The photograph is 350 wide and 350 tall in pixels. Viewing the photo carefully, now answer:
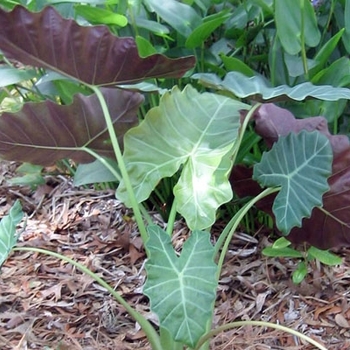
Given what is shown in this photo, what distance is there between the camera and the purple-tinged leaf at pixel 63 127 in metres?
1.27

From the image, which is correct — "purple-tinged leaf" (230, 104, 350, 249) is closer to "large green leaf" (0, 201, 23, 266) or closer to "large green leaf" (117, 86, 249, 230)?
"large green leaf" (117, 86, 249, 230)

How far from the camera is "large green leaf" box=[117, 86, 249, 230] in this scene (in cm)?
115

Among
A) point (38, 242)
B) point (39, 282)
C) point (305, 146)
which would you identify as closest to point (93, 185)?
point (38, 242)

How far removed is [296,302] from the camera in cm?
145

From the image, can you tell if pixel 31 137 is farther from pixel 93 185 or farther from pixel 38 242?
pixel 93 185

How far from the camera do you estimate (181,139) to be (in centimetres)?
121

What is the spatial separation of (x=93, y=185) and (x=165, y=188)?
0.32m

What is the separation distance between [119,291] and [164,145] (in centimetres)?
46

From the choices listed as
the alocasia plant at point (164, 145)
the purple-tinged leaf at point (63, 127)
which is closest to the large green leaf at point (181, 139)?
the alocasia plant at point (164, 145)

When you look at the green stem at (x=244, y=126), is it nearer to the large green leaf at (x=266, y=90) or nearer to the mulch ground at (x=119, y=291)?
the large green leaf at (x=266, y=90)

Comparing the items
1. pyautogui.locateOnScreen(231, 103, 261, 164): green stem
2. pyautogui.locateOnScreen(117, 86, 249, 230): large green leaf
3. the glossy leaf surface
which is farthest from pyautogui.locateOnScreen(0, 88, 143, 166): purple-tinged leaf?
the glossy leaf surface

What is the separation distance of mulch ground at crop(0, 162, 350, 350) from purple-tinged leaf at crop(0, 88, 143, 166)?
0.34 metres

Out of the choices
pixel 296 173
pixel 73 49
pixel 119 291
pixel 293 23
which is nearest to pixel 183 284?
pixel 296 173

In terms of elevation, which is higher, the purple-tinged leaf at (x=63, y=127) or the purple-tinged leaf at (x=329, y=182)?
the purple-tinged leaf at (x=63, y=127)
